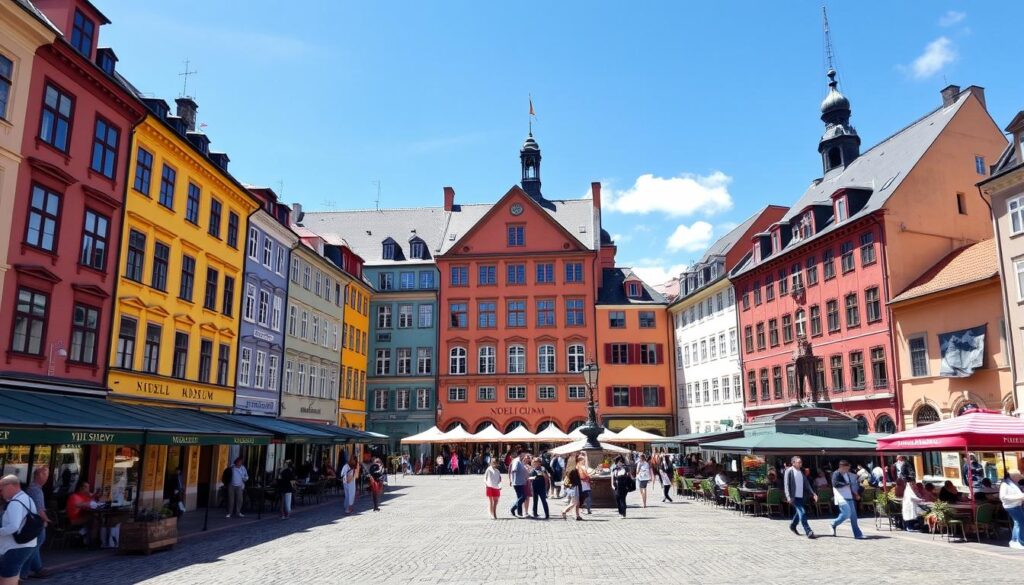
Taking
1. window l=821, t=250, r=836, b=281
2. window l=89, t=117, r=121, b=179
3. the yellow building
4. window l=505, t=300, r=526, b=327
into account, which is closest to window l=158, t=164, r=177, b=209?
the yellow building

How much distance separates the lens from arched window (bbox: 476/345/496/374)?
55.8 m

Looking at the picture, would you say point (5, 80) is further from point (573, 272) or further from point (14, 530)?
point (573, 272)


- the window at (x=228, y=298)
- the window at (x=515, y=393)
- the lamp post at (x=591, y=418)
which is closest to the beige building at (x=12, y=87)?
the window at (x=228, y=298)

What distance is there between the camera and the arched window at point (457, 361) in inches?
2203

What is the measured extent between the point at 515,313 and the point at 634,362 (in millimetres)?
9537

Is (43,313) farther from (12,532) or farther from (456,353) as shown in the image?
(456,353)

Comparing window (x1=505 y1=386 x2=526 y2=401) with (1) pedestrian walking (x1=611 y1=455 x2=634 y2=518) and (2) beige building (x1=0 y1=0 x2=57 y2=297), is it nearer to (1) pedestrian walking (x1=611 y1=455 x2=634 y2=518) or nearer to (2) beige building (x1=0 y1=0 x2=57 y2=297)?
(1) pedestrian walking (x1=611 y1=455 x2=634 y2=518)

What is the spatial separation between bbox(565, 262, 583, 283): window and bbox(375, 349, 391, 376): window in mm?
14749

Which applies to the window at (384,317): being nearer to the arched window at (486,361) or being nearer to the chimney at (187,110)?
the arched window at (486,361)

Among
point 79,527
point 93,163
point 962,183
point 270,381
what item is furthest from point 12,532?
point 962,183

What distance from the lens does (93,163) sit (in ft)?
70.5

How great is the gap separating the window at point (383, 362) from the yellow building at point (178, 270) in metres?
26.1

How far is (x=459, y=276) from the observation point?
57.4m

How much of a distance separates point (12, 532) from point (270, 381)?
27083mm
